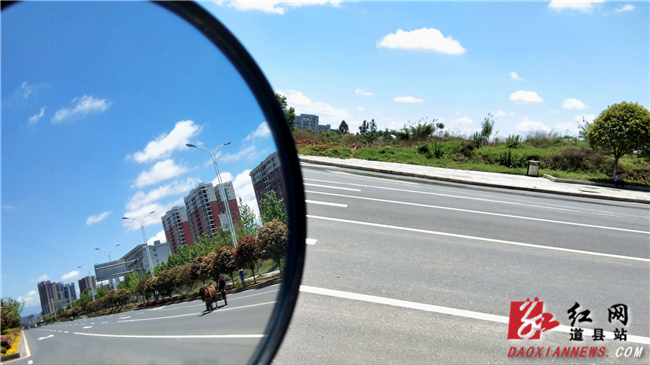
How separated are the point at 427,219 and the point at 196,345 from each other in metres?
7.58

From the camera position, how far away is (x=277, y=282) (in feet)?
4.55

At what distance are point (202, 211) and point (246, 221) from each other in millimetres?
175

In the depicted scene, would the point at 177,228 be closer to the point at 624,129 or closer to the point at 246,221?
the point at 246,221

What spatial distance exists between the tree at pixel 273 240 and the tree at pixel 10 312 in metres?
0.63

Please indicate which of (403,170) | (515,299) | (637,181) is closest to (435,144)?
(403,170)

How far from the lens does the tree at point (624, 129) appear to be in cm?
1762

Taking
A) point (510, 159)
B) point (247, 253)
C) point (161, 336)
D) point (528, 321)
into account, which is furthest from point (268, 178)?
point (510, 159)

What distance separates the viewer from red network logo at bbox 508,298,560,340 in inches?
158

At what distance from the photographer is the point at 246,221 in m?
1.33

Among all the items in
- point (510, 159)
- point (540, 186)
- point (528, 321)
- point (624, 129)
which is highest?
point (510, 159)

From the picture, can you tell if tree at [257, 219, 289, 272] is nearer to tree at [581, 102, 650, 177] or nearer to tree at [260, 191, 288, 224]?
tree at [260, 191, 288, 224]

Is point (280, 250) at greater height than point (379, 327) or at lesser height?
greater

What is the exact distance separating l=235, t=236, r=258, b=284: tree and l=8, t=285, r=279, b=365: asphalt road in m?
0.09

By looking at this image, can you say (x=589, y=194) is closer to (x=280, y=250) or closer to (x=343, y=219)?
(x=343, y=219)
